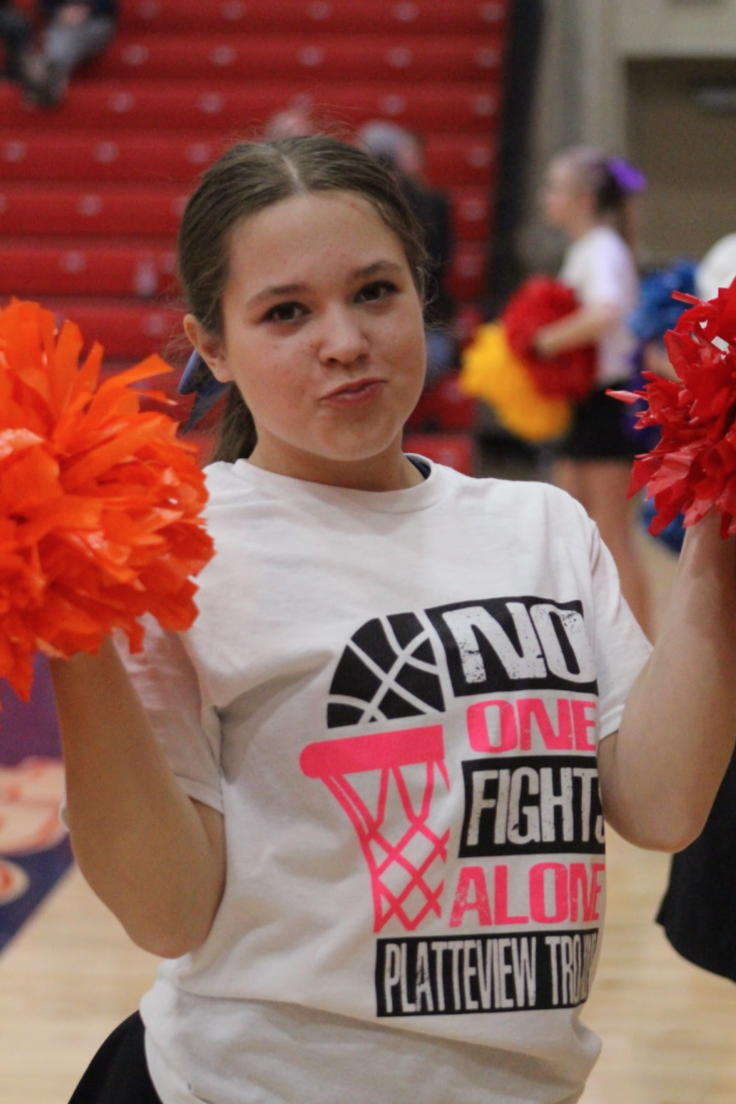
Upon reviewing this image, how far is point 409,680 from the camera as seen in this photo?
1128 mm

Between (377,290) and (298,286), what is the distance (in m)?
0.07

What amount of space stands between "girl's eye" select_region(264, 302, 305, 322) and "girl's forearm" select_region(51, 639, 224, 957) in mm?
316

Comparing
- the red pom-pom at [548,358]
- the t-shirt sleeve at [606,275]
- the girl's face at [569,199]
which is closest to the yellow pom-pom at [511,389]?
the red pom-pom at [548,358]

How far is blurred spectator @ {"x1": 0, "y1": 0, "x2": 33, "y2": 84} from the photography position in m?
9.05

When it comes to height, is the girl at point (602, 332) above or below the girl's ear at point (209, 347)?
below

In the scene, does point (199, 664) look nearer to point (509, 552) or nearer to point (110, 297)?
point (509, 552)

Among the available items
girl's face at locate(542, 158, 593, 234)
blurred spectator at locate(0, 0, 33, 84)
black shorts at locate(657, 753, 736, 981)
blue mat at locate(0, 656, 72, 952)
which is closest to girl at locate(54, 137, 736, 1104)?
black shorts at locate(657, 753, 736, 981)

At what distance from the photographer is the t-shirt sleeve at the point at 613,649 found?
1216 mm

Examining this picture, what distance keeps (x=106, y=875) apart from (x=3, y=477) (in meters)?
0.31

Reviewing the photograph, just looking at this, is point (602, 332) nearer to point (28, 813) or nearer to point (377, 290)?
point (28, 813)

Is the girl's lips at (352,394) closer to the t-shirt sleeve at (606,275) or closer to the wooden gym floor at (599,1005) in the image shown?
the wooden gym floor at (599,1005)

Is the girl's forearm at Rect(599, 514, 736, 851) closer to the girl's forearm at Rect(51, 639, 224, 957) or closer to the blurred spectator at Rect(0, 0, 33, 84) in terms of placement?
the girl's forearm at Rect(51, 639, 224, 957)

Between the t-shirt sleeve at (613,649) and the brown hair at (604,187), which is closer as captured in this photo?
the t-shirt sleeve at (613,649)

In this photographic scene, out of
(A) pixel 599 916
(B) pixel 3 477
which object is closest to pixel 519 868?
(A) pixel 599 916
